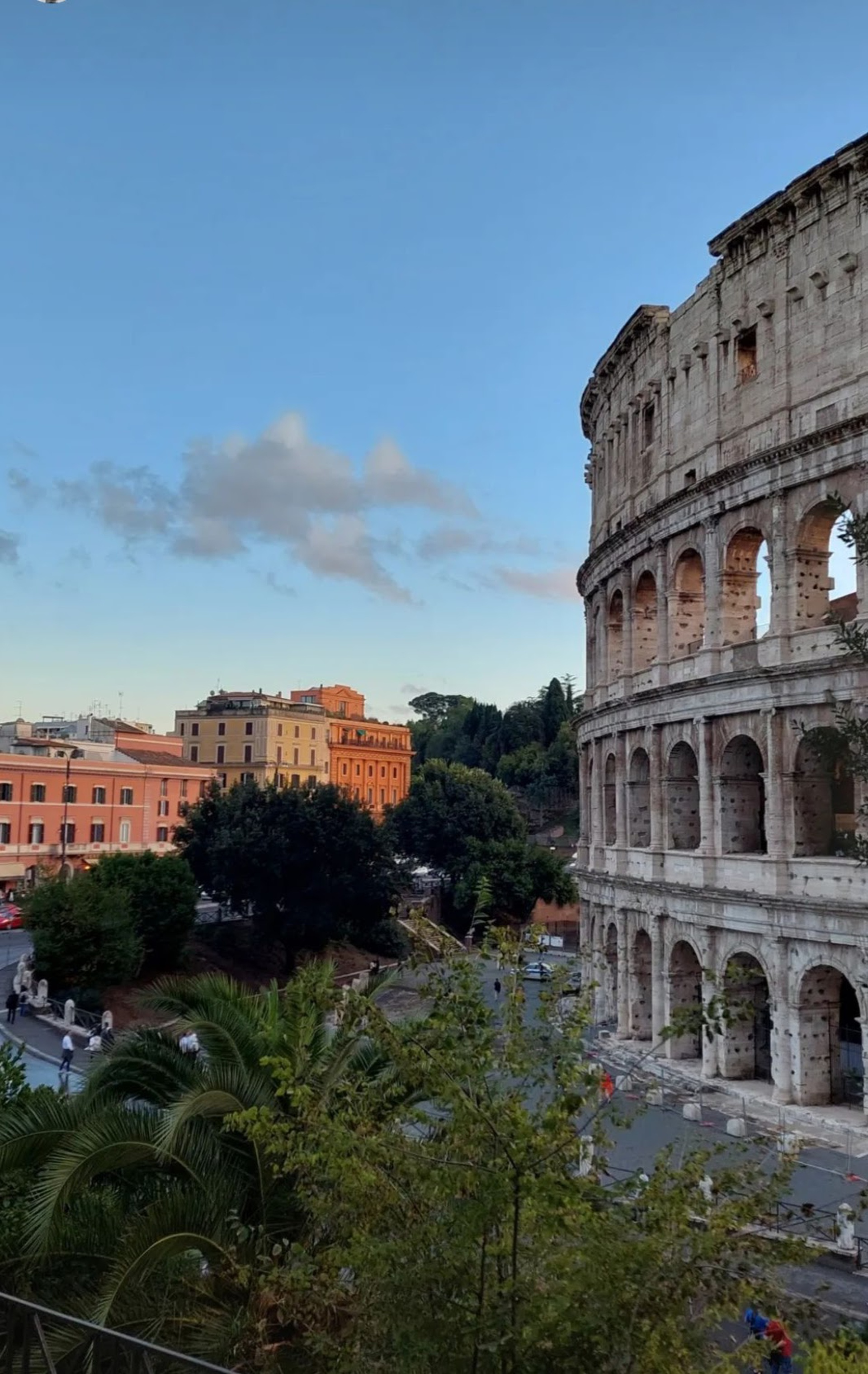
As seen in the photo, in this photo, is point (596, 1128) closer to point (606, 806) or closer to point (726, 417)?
point (726, 417)

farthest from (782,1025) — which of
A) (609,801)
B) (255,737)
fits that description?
(255,737)

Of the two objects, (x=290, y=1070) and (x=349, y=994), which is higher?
(x=349, y=994)

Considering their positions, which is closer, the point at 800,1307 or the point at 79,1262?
the point at 800,1307

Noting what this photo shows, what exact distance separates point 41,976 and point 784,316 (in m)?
24.7

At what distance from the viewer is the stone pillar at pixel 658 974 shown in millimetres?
23500

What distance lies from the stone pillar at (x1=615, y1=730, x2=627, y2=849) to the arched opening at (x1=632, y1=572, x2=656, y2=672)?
1.79 metres

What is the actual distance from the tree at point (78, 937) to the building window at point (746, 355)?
2143cm

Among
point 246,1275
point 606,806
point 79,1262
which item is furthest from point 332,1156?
point 606,806

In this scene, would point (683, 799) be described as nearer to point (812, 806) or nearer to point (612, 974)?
point (812, 806)

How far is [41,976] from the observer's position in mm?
29953

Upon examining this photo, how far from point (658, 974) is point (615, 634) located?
9.01m

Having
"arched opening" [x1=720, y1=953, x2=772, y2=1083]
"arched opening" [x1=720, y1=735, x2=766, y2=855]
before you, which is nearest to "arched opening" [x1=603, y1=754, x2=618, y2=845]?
"arched opening" [x1=720, y1=735, x2=766, y2=855]

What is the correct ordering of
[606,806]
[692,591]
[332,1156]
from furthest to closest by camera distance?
1. [606,806]
2. [692,591]
3. [332,1156]

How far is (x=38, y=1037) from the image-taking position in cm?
2522
